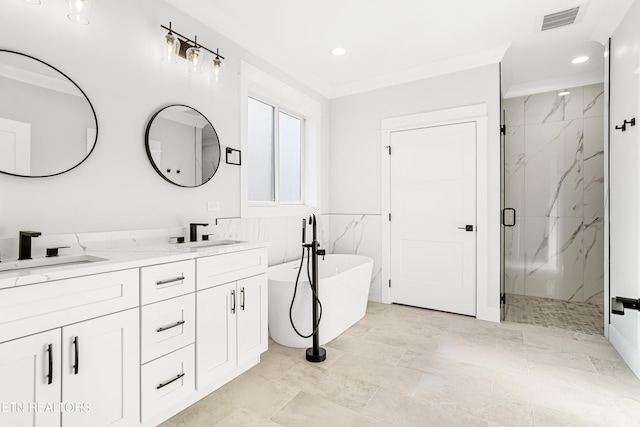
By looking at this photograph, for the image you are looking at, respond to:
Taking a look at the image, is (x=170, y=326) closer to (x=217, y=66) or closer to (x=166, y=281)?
(x=166, y=281)

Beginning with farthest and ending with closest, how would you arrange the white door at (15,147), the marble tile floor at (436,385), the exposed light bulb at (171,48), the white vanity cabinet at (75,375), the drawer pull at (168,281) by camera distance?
the exposed light bulb at (171,48)
the marble tile floor at (436,385)
the drawer pull at (168,281)
the white door at (15,147)
the white vanity cabinet at (75,375)

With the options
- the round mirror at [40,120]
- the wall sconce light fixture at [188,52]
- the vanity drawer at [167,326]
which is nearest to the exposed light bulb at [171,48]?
the wall sconce light fixture at [188,52]

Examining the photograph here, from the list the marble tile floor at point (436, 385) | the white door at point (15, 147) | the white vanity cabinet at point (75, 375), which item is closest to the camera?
the white vanity cabinet at point (75, 375)

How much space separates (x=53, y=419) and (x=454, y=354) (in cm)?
246

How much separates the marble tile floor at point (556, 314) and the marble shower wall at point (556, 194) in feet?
0.75

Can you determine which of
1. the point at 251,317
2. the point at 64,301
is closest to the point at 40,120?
the point at 64,301

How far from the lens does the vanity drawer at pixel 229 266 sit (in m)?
1.91

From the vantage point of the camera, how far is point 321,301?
272 centimetres

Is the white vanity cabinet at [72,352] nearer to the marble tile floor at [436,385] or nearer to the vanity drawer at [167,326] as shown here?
the vanity drawer at [167,326]

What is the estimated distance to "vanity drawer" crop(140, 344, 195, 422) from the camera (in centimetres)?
160

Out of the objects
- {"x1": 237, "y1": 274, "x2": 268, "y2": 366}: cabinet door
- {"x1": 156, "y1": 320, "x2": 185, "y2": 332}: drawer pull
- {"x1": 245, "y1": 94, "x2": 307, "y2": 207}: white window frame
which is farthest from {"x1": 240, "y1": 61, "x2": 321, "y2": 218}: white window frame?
{"x1": 156, "y1": 320, "x2": 185, "y2": 332}: drawer pull

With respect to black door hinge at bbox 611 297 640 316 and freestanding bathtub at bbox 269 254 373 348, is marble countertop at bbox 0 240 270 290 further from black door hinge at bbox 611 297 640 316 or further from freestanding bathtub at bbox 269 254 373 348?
black door hinge at bbox 611 297 640 316

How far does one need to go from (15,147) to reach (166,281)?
0.96m

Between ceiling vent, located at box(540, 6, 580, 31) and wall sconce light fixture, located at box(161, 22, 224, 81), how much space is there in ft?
8.85
